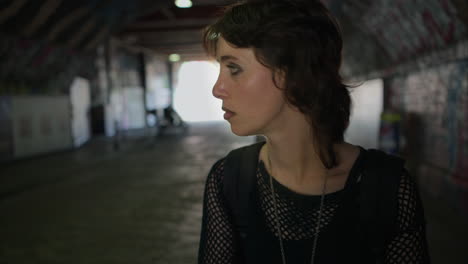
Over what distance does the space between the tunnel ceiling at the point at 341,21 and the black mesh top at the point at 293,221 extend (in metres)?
0.73

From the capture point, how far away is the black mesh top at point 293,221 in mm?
1212

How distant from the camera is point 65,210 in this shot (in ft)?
17.5

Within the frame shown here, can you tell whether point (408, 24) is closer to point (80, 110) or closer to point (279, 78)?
point (279, 78)

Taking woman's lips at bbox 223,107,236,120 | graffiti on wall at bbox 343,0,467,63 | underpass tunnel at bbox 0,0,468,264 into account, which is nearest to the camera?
woman's lips at bbox 223,107,236,120

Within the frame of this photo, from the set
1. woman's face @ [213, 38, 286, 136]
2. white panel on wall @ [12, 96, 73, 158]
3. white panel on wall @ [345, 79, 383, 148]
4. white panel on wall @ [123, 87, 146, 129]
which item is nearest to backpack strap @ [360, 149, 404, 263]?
woman's face @ [213, 38, 286, 136]

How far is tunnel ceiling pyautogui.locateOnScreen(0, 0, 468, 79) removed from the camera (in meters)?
4.88

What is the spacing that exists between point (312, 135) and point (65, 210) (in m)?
4.92

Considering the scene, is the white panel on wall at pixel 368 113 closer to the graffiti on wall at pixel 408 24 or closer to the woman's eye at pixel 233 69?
the graffiti on wall at pixel 408 24

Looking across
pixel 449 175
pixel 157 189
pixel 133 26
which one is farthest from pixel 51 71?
pixel 449 175

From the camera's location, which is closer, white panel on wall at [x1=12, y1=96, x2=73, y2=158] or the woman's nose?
the woman's nose

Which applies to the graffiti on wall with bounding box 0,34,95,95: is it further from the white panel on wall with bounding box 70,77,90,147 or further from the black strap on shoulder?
the black strap on shoulder

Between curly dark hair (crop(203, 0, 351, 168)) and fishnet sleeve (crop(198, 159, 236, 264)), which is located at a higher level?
curly dark hair (crop(203, 0, 351, 168))

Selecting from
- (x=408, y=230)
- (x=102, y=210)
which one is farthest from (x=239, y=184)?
(x=102, y=210)

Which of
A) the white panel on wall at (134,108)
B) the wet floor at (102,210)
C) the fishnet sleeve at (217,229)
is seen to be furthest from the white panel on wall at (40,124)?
→ the fishnet sleeve at (217,229)
